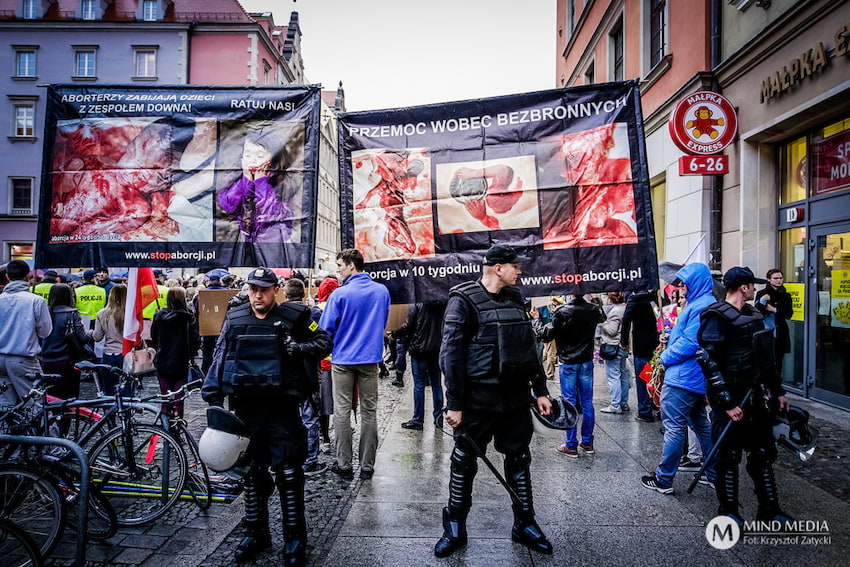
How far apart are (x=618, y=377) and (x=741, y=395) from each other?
3.99 meters

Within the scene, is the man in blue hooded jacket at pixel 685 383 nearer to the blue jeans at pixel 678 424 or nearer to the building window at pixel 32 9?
the blue jeans at pixel 678 424

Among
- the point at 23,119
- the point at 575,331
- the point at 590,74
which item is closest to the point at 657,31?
the point at 590,74

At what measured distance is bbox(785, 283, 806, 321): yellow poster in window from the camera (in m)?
8.70

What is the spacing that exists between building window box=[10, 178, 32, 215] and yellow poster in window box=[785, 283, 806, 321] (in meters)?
37.5

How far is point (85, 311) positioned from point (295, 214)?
20.3 feet

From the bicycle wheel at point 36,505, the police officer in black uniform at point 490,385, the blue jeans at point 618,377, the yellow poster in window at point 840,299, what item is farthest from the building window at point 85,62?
the yellow poster in window at point 840,299

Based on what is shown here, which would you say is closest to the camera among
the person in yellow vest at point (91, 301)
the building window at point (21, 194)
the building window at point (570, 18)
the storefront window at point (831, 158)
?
the storefront window at point (831, 158)

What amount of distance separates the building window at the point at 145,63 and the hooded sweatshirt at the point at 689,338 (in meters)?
37.4

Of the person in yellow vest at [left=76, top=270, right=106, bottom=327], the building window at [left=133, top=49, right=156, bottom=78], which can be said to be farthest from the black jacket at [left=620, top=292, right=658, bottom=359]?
the building window at [left=133, top=49, right=156, bottom=78]

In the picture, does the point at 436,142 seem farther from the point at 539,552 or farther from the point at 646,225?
the point at 539,552

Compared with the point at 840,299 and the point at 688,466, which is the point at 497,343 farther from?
the point at 840,299

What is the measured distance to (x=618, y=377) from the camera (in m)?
8.12

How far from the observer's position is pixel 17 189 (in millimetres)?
33219

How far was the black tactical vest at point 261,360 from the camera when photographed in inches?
150
